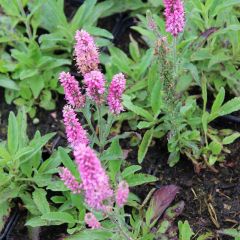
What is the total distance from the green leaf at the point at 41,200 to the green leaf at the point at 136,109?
1.98 ft

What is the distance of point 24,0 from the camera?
11.1ft

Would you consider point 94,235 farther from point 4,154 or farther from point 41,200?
point 4,154

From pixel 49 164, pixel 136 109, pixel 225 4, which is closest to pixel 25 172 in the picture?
pixel 49 164

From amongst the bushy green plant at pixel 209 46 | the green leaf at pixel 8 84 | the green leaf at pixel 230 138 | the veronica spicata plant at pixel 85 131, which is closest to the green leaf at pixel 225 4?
the bushy green plant at pixel 209 46

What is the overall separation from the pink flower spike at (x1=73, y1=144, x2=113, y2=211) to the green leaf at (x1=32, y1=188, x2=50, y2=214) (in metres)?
0.84

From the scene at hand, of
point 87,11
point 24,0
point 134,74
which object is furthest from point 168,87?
point 24,0

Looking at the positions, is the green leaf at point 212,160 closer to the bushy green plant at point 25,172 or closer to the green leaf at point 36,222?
the bushy green plant at point 25,172

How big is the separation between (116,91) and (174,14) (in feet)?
1.59

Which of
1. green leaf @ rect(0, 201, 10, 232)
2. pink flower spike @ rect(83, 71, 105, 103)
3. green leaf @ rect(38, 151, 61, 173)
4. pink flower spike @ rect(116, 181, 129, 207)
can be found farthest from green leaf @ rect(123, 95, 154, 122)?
pink flower spike @ rect(116, 181, 129, 207)

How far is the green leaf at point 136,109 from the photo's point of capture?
276cm

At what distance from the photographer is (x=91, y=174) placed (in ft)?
5.64

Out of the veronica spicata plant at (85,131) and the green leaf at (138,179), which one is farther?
the green leaf at (138,179)

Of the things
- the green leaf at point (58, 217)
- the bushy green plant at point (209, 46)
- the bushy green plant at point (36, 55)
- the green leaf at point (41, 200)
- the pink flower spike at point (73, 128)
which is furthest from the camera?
the bushy green plant at point (36, 55)

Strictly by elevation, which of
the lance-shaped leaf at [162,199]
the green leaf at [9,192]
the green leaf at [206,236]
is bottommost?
the green leaf at [206,236]
